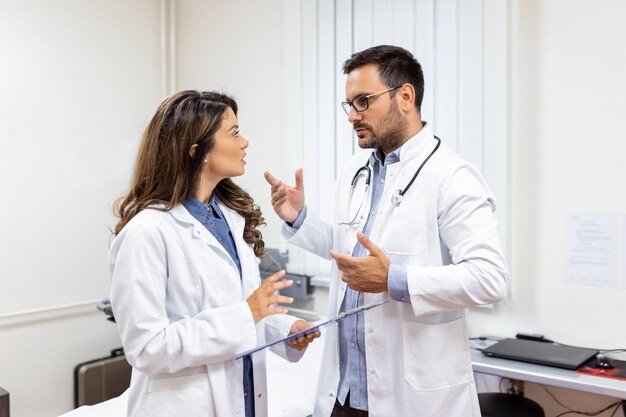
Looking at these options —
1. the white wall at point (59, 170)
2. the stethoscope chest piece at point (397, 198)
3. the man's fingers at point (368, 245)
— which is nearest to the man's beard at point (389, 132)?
the stethoscope chest piece at point (397, 198)

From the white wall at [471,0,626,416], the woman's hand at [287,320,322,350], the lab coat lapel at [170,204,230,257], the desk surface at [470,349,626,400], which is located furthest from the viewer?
the white wall at [471,0,626,416]

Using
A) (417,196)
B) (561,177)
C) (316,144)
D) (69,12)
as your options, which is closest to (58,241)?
(69,12)

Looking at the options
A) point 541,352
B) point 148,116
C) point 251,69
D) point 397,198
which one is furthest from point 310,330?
point 148,116

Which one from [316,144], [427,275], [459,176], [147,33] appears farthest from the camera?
[147,33]

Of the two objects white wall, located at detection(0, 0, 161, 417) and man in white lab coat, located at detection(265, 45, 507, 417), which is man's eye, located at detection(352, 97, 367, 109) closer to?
man in white lab coat, located at detection(265, 45, 507, 417)

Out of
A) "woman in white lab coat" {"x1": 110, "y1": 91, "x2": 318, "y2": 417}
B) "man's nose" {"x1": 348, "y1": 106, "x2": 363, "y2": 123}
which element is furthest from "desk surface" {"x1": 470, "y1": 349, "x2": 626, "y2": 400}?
"man's nose" {"x1": 348, "y1": 106, "x2": 363, "y2": 123}

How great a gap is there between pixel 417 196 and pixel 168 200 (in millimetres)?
627

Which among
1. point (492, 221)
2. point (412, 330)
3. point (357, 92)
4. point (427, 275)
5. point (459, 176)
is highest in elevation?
point (357, 92)

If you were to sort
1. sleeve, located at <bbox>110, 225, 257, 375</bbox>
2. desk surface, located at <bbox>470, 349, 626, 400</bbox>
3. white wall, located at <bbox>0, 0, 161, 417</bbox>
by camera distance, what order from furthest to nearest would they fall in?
white wall, located at <bbox>0, 0, 161, 417</bbox> < desk surface, located at <bbox>470, 349, 626, 400</bbox> < sleeve, located at <bbox>110, 225, 257, 375</bbox>

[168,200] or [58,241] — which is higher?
[168,200]

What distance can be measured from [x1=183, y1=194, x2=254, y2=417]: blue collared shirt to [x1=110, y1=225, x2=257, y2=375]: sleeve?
155 mm

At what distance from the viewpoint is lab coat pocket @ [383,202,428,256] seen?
1.40 meters

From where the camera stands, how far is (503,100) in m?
2.21

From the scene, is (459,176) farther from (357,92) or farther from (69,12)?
(69,12)
